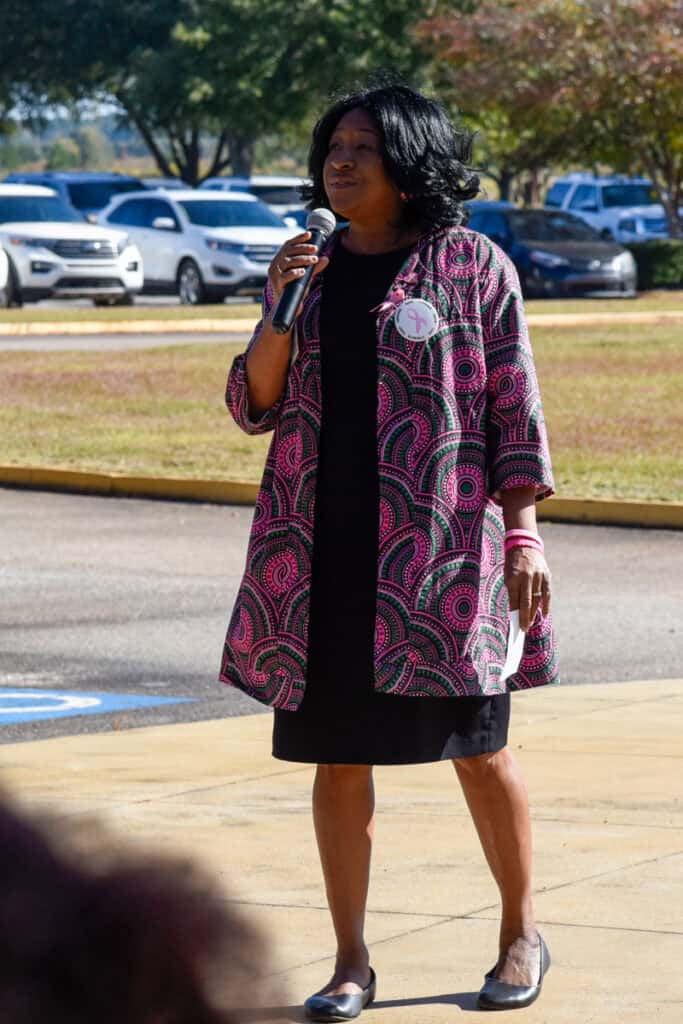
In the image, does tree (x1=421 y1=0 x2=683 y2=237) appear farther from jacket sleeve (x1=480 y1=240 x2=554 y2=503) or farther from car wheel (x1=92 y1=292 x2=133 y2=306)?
jacket sleeve (x1=480 y1=240 x2=554 y2=503)

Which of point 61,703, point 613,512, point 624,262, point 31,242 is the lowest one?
point 624,262

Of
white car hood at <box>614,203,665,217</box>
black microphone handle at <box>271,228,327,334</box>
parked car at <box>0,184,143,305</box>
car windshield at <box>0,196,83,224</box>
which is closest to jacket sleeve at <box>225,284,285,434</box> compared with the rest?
black microphone handle at <box>271,228,327,334</box>

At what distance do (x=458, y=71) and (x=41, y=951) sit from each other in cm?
4420

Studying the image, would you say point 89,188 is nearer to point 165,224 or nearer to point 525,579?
point 165,224

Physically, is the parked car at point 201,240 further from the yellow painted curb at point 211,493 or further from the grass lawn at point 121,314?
the yellow painted curb at point 211,493

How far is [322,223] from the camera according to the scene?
3.86m

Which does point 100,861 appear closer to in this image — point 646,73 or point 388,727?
point 388,727

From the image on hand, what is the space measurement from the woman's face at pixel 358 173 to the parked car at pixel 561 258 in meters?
31.6

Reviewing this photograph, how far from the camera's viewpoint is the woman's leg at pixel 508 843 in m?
3.97

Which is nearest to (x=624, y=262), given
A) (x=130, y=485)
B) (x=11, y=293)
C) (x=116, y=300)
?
(x=116, y=300)

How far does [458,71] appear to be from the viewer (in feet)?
144

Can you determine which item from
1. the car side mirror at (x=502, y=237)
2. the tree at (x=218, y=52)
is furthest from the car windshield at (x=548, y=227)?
the tree at (x=218, y=52)

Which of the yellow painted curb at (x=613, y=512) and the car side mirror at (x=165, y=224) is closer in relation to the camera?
the yellow painted curb at (x=613, y=512)

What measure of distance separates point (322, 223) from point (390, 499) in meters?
0.51
